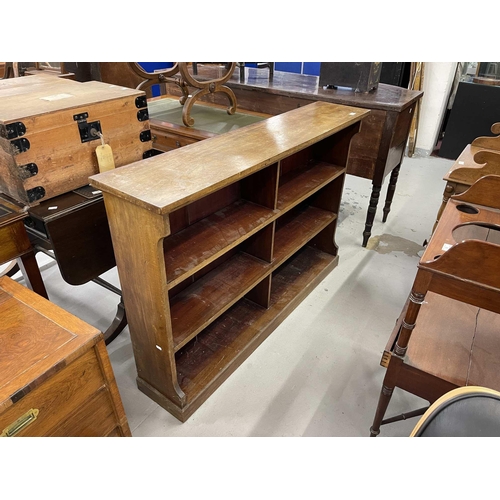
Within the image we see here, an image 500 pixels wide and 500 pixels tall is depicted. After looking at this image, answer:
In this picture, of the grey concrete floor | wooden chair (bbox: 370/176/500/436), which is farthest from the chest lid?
wooden chair (bbox: 370/176/500/436)

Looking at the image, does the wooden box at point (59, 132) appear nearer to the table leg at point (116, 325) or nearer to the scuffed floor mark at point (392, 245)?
the table leg at point (116, 325)

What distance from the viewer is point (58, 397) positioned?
3.45 feet

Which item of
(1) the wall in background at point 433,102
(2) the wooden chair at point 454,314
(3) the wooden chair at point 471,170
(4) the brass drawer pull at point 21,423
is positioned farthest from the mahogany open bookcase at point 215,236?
(1) the wall in background at point 433,102

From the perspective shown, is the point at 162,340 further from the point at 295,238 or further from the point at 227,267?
Answer: the point at 295,238

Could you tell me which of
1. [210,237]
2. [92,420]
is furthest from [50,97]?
[92,420]

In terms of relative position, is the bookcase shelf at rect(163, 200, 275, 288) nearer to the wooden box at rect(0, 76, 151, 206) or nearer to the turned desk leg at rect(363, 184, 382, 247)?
→ the wooden box at rect(0, 76, 151, 206)

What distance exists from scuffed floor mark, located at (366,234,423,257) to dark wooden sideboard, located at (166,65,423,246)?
13 cm

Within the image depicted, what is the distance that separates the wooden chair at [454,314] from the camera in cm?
106

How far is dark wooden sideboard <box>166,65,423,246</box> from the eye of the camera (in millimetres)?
2418

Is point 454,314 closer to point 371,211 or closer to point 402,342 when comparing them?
point 402,342

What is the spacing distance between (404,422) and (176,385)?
104cm

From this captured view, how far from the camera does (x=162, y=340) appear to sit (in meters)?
1.47

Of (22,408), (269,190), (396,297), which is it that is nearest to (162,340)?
(22,408)

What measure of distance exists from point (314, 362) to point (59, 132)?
1591 millimetres
